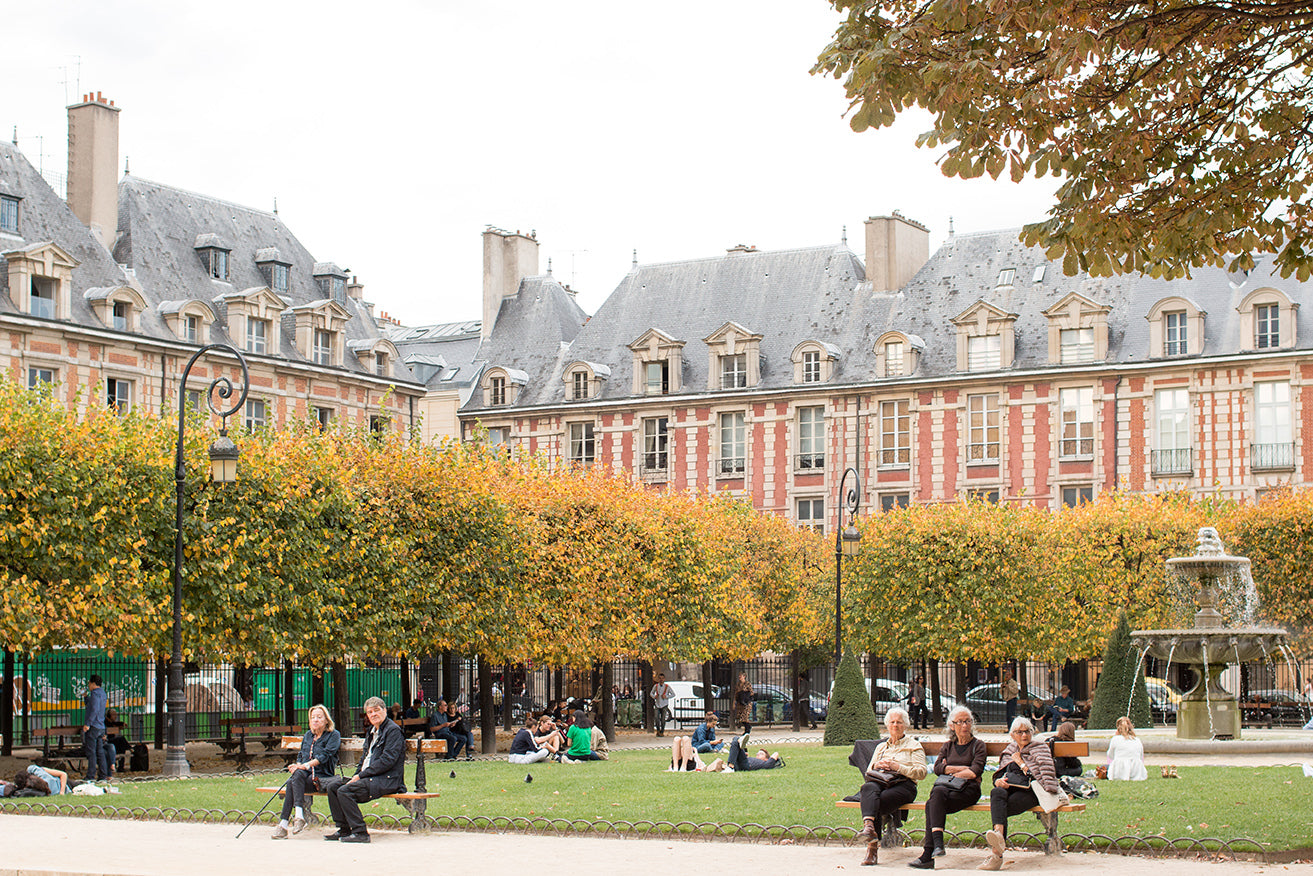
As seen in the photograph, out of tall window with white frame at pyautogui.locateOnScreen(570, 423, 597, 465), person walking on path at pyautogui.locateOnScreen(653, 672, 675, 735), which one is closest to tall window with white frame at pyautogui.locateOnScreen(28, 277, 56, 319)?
person walking on path at pyautogui.locateOnScreen(653, 672, 675, 735)

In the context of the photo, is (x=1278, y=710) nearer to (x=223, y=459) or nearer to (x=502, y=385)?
(x=223, y=459)

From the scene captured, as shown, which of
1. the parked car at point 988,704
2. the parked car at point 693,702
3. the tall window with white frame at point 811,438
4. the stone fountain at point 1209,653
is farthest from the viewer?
the tall window with white frame at point 811,438

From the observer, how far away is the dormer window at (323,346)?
50.4 meters

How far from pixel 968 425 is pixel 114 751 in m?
33.9

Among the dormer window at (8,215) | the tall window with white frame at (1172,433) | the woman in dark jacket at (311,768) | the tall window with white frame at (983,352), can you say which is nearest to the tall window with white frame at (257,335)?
the dormer window at (8,215)

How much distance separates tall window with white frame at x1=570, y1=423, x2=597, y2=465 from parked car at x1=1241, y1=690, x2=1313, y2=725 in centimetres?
2615

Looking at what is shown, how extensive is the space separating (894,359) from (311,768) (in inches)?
1619

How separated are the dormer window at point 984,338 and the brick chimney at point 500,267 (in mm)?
17480

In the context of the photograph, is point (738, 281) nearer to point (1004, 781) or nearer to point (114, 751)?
point (114, 751)

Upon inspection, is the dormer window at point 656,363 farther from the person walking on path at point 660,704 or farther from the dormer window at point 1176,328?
the person walking on path at point 660,704

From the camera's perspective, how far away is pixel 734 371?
183 feet

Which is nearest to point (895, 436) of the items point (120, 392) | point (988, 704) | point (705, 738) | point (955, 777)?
point (988, 704)

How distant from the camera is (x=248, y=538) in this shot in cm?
2494

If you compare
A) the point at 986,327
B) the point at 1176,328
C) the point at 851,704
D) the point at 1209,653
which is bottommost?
the point at 851,704
